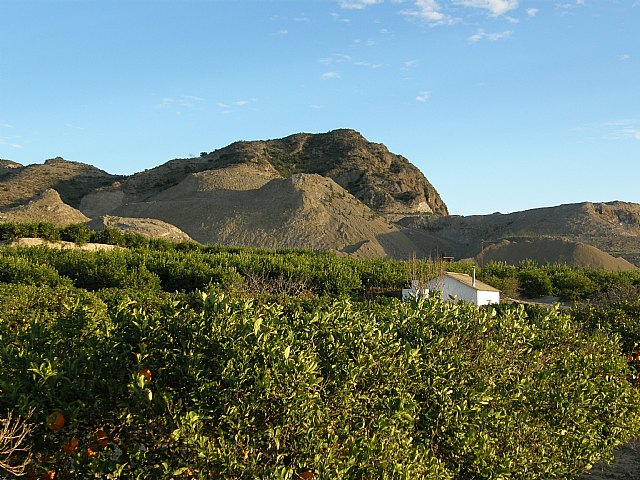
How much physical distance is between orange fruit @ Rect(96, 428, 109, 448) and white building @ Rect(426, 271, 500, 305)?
545 inches

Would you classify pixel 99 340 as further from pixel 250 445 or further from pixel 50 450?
pixel 250 445

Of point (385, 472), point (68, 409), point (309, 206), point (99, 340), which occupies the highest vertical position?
point (309, 206)

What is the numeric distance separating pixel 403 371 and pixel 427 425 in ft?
1.67

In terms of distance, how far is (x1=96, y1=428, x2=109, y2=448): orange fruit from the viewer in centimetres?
379

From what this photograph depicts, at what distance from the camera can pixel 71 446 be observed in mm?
3732

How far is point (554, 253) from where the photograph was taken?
40406 millimetres

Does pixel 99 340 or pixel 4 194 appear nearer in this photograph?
pixel 99 340

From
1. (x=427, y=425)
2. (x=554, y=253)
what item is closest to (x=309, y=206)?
(x=554, y=253)

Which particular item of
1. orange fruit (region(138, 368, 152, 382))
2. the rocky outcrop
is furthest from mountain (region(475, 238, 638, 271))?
orange fruit (region(138, 368, 152, 382))

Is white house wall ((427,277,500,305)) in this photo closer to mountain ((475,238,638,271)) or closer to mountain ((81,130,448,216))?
mountain ((475,238,638,271))

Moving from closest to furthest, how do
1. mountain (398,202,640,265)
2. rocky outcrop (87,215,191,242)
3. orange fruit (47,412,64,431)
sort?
orange fruit (47,412,64,431) < rocky outcrop (87,215,191,242) < mountain (398,202,640,265)

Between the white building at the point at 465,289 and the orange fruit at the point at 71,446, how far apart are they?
14.0 m

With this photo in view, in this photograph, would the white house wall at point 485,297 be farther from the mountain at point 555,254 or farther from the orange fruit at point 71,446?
the mountain at point 555,254

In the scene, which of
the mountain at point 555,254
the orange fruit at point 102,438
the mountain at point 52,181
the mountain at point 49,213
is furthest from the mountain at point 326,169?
the orange fruit at point 102,438
